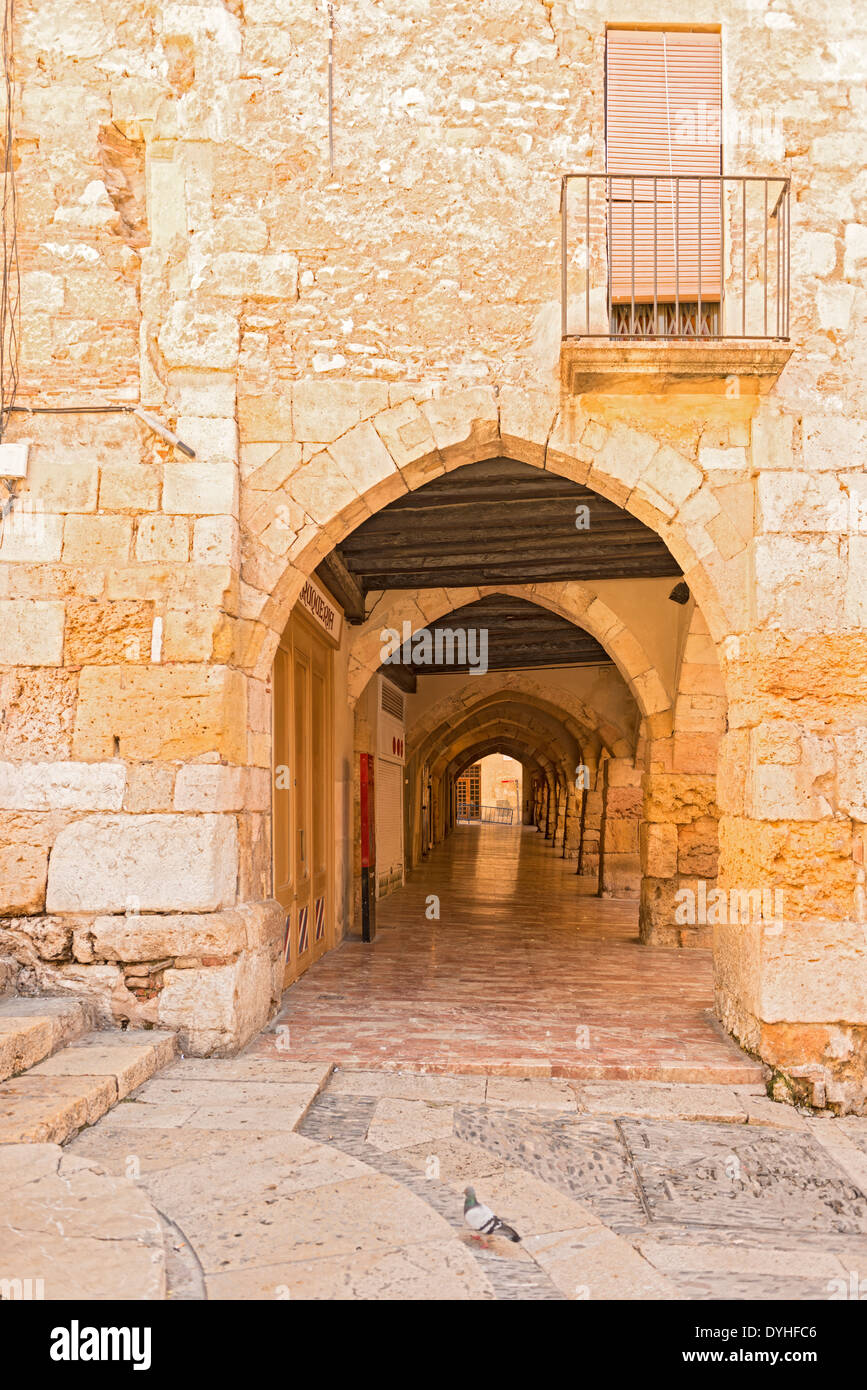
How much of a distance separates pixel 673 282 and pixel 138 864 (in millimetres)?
3652

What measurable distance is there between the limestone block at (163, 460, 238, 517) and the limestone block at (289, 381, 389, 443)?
0.28 meters

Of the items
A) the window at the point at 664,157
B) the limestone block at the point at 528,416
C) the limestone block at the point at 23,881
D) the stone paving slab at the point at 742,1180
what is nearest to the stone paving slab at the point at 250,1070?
the limestone block at the point at 23,881

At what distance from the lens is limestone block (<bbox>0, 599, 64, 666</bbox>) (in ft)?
14.6

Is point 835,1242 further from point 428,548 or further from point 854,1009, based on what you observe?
point 428,548

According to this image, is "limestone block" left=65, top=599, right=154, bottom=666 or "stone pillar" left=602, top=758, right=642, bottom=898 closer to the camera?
"limestone block" left=65, top=599, right=154, bottom=666

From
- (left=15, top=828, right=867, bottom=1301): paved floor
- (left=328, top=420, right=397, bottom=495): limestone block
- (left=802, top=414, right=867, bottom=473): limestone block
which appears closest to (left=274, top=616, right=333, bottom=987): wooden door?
Result: (left=15, top=828, right=867, bottom=1301): paved floor

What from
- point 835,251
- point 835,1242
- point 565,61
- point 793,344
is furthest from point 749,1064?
point 565,61

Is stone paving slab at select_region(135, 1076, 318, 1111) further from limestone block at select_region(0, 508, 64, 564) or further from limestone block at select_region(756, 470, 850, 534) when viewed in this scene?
limestone block at select_region(756, 470, 850, 534)

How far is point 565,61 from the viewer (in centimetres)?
470

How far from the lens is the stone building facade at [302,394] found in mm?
4398

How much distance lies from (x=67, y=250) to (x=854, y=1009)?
4.83 meters

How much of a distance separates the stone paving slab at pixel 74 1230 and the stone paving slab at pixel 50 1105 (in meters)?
0.08

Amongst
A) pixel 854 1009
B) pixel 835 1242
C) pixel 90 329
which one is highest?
pixel 90 329
